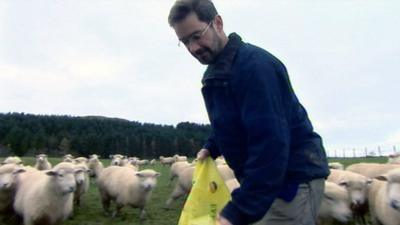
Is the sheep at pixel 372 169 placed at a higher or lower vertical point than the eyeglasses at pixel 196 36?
lower

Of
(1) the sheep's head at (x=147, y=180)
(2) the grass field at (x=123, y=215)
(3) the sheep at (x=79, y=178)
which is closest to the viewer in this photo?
(2) the grass field at (x=123, y=215)

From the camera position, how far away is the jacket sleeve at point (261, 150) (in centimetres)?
213

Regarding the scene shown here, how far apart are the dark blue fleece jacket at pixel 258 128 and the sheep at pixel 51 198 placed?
7944 millimetres

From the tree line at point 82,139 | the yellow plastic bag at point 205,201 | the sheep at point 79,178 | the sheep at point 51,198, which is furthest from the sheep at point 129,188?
the tree line at point 82,139

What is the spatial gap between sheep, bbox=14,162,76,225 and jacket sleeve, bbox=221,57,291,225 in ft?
26.8

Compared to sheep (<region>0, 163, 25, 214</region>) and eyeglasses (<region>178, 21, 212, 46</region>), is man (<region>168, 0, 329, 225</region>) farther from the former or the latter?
sheep (<region>0, 163, 25, 214</region>)

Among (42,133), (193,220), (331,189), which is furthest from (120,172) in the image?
(42,133)

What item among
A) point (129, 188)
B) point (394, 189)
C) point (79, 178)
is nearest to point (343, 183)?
point (394, 189)

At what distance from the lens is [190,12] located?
2.37m

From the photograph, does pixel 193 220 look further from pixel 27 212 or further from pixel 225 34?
pixel 27 212

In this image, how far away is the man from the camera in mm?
2145

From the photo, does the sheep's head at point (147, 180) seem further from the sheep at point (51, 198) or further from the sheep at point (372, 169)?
the sheep at point (372, 169)

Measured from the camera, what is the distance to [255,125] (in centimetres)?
217

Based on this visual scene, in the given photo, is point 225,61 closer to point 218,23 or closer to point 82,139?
point 218,23
